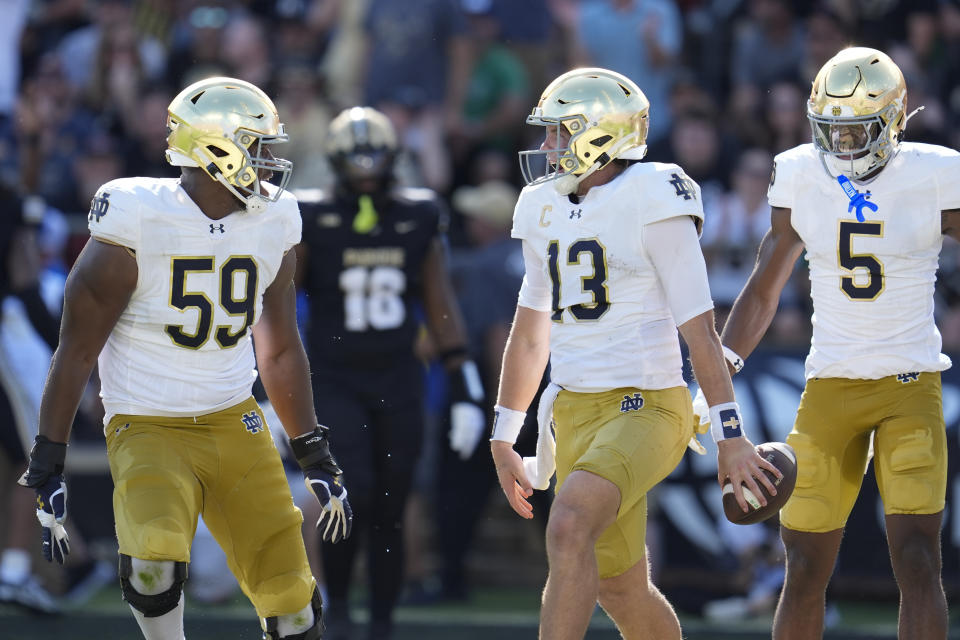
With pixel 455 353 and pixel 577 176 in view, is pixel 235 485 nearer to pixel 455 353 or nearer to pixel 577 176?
pixel 577 176

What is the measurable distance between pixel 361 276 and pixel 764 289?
1.98 metres

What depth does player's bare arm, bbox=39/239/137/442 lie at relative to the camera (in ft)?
14.8

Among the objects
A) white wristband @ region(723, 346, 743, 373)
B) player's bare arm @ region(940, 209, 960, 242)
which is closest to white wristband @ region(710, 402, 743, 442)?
white wristband @ region(723, 346, 743, 373)

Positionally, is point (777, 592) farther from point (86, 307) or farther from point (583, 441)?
point (86, 307)

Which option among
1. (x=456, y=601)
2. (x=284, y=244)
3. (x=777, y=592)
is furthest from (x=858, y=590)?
(x=284, y=244)

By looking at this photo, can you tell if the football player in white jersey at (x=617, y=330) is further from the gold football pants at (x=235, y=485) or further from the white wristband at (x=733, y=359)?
the gold football pants at (x=235, y=485)

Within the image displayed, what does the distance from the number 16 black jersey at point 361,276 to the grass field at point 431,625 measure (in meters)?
1.19

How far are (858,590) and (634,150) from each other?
3.56m

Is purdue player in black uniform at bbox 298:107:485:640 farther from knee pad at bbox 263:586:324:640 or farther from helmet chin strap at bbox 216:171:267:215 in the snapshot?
helmet chin strap at bbox 216:171:267:215

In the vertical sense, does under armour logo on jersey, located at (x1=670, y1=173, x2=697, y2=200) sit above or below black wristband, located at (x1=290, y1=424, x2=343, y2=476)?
above

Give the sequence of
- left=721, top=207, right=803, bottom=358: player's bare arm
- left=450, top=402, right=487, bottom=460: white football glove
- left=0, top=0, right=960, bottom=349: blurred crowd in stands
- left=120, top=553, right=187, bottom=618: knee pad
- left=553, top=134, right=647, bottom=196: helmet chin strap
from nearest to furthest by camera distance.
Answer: left=120, top=553, right=187, bottom=618: knee pad → left=553, top=134, right=647, bottom=196: helmet chin strap → left=721, top=207, right=803, bottom=358: player's bare arm → left=450, top=402, right=487, bottom=460: white football glove → left=0, top=0, right=960, bottom=349: blurred crowd in stands

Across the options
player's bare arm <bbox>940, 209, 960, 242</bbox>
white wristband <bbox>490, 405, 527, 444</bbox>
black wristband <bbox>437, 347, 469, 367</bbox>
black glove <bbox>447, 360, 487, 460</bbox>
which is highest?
player's bare arm <bbox>940, 209, 960, 242</bbox>

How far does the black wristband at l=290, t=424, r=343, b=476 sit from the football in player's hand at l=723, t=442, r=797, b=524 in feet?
4.04

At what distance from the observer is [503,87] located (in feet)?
31.8
